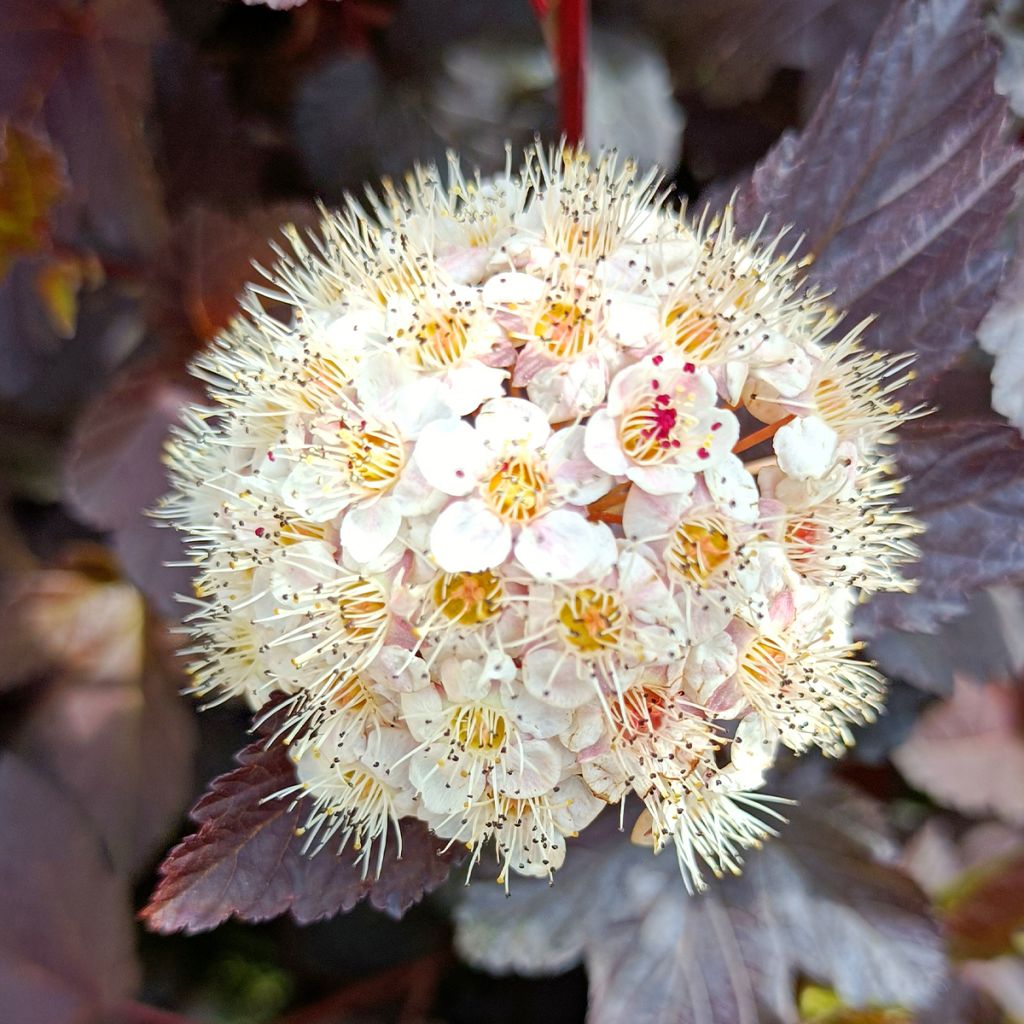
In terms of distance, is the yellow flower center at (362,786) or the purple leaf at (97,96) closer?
the yellow flower center at (362,786)

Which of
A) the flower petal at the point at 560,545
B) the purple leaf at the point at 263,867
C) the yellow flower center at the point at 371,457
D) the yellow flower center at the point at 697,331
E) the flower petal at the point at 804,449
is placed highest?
the yellow flower center at the point at 697,331

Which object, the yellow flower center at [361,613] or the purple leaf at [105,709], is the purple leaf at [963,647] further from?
the purple leaf at [105,709]

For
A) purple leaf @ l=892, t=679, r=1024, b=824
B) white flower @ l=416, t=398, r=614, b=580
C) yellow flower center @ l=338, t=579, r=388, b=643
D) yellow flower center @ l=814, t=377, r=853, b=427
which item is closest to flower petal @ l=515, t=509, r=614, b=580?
white flower @ l=416, t=398, r=614, b=580

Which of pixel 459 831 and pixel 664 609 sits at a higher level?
pixel 664 609

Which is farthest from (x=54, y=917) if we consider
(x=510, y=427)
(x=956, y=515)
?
(x=956, y=515)

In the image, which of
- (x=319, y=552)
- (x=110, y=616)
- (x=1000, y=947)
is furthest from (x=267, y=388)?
(x=1000, y=947)

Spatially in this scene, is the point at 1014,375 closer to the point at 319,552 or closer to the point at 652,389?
the point at 652,389

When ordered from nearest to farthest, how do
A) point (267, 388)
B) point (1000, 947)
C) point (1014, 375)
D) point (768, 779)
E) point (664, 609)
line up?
point (664, 609), point (267, 388), point (1014, 375), point (768, 779), point (1000, 947)

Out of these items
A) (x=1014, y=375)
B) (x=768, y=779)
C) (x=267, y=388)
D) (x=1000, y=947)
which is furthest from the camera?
(x=1000, y=947)

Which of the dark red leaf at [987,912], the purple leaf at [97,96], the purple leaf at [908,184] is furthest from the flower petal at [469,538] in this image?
the dark red leaf at [987,912]
